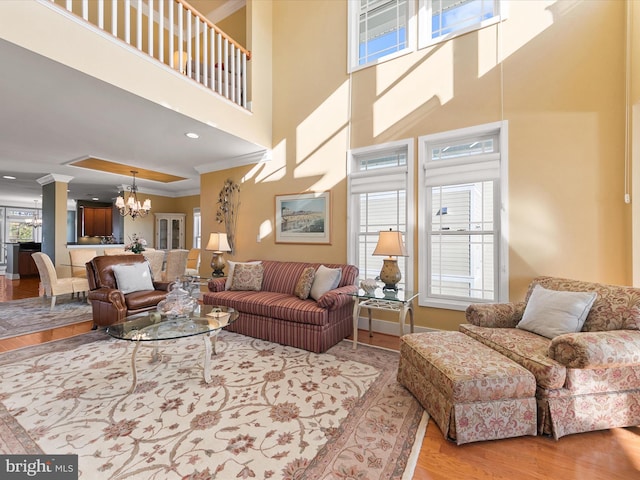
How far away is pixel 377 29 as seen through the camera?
3.90 metres

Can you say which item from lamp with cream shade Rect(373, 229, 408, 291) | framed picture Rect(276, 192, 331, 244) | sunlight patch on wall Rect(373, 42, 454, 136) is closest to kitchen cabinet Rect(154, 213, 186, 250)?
framed picture Rect(276, 192, 331, 244)

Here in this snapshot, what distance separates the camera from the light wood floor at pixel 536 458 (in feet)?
4.92

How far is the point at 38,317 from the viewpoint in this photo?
432 cm

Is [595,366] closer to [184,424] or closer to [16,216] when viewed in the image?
[184,424]

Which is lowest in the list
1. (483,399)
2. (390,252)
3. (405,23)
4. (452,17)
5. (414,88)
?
(483,399)

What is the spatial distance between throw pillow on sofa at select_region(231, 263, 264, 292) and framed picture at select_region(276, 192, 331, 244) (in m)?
0.76

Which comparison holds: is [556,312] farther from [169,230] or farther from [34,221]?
[34,221]

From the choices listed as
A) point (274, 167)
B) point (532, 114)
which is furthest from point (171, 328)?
point (532, 114)

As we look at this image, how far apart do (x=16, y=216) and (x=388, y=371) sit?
14958 millimetres

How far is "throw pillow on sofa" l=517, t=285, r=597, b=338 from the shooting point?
209cm

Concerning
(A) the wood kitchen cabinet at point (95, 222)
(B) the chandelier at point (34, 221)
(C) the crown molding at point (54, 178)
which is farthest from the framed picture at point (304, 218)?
(B) the chandelier at point (34, 221)

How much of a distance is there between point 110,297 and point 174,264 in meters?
2.06

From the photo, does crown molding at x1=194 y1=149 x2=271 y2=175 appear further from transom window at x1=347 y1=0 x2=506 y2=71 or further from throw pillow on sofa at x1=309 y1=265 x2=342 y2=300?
throw pillow on sofa at x1=309 y1=265 x2=342 y2=300

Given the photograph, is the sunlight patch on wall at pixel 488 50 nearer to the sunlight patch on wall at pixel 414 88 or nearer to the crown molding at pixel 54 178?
the sunlight patch on wall at pixel 414 88
